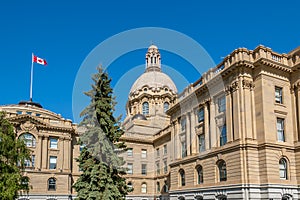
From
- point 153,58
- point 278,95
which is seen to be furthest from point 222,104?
point 153,58

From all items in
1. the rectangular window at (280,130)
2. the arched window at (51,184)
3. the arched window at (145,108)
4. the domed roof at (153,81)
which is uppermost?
the domed roof at (153,81)

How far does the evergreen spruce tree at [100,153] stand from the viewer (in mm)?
26406

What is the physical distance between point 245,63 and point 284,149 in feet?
26.6

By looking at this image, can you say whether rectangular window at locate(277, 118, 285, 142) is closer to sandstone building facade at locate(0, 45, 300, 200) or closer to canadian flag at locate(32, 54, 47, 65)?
sandstone building facade at locate(0, 45, 300, 200)

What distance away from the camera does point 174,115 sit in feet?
140

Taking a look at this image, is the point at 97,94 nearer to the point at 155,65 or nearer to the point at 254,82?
the point at 254,82

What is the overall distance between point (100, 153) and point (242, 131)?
1210cm

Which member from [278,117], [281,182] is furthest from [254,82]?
[281,182]

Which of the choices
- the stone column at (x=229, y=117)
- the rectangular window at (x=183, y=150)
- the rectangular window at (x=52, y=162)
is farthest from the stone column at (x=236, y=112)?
the rectangular window at (x=52, y=162)

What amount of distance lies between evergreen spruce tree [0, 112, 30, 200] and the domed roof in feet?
169

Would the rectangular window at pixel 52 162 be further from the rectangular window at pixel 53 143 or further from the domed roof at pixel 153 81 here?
the domed roof at pixel 153 81

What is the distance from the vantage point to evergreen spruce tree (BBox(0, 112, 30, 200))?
23.3 metres

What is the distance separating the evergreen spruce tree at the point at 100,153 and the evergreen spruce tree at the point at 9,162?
4431mm

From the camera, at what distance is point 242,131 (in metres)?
29.5
